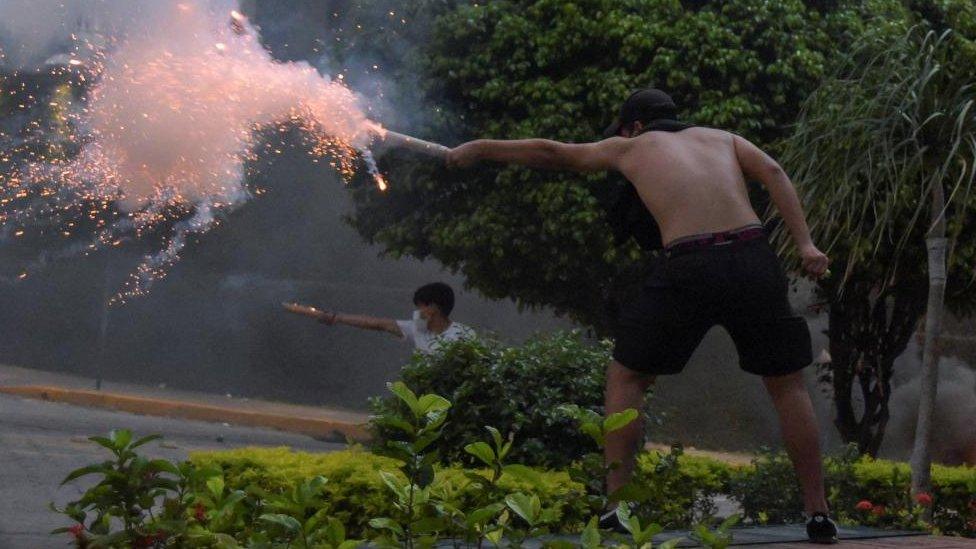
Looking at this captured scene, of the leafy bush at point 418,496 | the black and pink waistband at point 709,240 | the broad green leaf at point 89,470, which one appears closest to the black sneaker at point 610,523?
the leafy bush at point 418,496

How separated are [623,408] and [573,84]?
5.71 metres

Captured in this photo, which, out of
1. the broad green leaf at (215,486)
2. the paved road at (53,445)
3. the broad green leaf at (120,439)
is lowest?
the paved road at (53,445)

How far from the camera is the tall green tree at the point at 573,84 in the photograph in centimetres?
1024

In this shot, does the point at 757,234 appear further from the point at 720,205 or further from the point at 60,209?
the point at 60,209

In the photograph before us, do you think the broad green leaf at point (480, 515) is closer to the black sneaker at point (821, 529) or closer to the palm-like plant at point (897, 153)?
the black sneaker at point (821, 529)

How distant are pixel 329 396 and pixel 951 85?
472 inches

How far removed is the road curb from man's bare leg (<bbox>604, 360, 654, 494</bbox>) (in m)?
10.4


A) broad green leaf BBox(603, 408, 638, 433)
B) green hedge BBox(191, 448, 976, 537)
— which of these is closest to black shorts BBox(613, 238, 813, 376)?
green hedge BBox(191, 448, 976, 537)

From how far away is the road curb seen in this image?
51.2 feet

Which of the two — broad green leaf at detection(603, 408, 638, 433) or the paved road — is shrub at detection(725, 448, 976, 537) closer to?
the paved road

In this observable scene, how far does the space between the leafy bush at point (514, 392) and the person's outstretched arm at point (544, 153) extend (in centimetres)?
83

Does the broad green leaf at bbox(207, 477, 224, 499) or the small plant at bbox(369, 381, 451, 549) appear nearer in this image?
the small plant at bbox(369, 381, 451, 549)

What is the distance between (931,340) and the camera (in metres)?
7.02

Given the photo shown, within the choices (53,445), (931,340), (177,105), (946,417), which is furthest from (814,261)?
(946,417)
